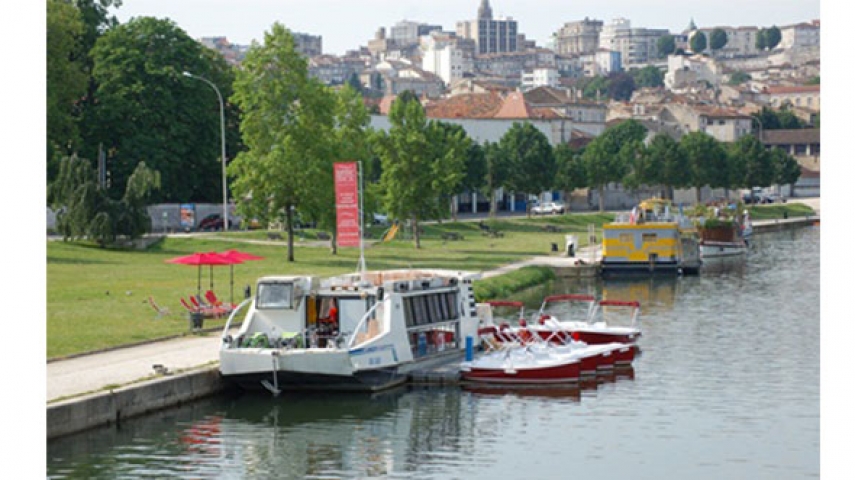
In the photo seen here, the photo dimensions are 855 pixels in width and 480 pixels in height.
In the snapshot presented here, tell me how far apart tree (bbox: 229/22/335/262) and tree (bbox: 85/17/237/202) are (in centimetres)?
1973

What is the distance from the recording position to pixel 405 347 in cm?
4094

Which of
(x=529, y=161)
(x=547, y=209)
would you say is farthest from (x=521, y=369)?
(x=547, y=209)

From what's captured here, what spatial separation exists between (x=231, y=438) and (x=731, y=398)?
44.2 feet

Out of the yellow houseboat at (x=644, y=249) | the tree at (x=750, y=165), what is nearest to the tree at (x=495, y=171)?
the tree at (x=750, y=165)

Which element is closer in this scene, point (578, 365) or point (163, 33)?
point (578, 365)

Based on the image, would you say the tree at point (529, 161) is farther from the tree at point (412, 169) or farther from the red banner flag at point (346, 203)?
the red banner flag at point (346, 203)

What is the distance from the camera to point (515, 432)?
115 ft

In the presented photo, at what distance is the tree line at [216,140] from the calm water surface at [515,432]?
31.5 m

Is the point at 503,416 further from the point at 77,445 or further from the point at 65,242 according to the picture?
the point at 65,242

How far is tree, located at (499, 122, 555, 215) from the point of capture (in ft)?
424

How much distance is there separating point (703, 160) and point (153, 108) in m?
80.2

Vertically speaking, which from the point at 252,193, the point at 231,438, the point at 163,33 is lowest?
the point at 231,438

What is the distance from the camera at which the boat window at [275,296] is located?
40.2 m
